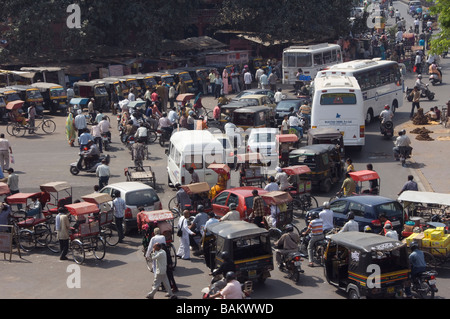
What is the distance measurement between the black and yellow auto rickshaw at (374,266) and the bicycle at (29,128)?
906 inches

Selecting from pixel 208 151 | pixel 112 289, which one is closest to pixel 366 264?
pixel 112 289

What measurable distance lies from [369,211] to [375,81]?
18.8 m

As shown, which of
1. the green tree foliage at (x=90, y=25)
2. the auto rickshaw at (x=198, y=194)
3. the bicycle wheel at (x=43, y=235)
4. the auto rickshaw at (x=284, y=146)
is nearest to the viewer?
the bicycle wheel at (x=43, y=235)

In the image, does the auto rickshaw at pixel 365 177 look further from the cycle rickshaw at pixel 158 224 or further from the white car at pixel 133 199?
the cycle rickshaw at pixel 158 224

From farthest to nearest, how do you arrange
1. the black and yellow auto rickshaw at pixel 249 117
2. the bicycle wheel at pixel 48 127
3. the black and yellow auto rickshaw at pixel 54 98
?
the black and yellow auto rickshaw at pixel 54 98 → the bicycle wheel at pixel 48 127 → the black and yellow auto rickshaw at pixel 249 117

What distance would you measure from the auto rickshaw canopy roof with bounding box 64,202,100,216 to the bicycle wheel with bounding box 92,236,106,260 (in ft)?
2.62

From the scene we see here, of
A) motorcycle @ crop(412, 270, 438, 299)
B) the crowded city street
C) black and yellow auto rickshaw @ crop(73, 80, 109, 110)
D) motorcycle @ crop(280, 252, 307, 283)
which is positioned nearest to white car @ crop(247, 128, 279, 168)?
the crowded city street

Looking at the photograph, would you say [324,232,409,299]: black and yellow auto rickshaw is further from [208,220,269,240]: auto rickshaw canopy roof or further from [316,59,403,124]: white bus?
[316,59,403,124]: white bus

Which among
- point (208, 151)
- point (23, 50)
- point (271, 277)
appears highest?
point (23, 50)

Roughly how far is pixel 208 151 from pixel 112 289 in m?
8.31

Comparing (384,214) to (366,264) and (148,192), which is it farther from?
(148,192)

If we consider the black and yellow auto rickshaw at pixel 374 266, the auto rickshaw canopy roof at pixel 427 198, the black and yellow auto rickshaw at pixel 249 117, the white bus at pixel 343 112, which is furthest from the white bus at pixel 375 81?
the black and yellow auto rickshaw at pixel 374 266

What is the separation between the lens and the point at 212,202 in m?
22.0

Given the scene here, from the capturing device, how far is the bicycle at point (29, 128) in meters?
35.2
